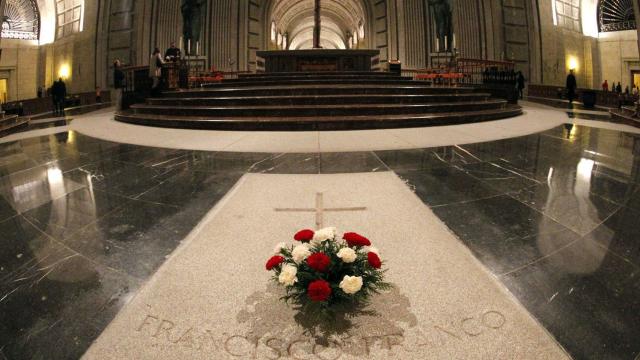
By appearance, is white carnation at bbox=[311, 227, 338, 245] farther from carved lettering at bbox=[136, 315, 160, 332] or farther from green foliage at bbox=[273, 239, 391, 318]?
carved lettering at bbox=[136, 315, 160, 332]

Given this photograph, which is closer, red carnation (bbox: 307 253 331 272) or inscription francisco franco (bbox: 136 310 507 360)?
inscription francisco franco (bbox: 136 310 507 360)

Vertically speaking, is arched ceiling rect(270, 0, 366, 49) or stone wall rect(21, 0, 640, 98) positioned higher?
arched ceiling rect(270, 0, 366, 49)

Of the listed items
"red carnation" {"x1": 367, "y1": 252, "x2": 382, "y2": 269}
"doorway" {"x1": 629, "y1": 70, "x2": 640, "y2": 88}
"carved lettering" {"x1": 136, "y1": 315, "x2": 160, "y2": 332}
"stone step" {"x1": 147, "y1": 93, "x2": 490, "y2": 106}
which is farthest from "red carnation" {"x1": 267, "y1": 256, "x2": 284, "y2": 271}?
"doorway" {"x1": 629, "y1": 70, "x2": 640, "y2": 88}

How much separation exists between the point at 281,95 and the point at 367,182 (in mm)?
5816

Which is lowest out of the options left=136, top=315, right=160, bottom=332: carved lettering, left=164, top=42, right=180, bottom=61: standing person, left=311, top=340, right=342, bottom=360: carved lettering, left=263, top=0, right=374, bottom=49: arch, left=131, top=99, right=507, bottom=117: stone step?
left=311, top=340, right=342, bottom=360: carved lettering

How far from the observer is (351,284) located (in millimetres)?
1255

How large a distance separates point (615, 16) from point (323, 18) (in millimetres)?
23697

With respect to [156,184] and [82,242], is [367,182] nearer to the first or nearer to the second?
[156,184]

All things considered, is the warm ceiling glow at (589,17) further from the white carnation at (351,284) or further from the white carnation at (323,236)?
the white carnation at (351,284)

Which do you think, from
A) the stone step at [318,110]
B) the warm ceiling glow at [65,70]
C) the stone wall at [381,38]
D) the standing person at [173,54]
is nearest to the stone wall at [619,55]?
the stone wall at [381,38]

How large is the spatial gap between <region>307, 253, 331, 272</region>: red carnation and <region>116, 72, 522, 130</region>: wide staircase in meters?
5.71

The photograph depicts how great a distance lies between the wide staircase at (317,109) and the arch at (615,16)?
19445mm

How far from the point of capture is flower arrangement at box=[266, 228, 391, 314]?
1.27 meters

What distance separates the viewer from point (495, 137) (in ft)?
18.7
